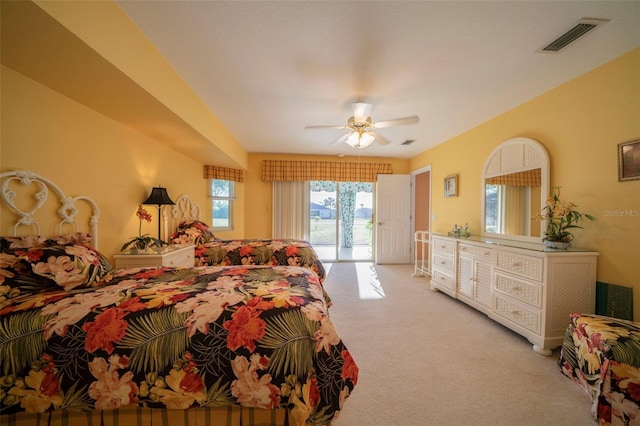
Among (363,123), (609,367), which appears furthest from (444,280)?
(363,123)

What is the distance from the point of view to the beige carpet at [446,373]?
1.47 meters

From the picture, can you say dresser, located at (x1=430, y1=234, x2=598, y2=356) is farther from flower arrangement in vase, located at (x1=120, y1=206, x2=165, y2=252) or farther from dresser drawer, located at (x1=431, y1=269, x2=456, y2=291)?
flower arrangement in vase, located at (x1=120, y1=206, x2=165, y2=252)

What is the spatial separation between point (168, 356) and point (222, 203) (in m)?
4.20

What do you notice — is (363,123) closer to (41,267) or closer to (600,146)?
(600,146)

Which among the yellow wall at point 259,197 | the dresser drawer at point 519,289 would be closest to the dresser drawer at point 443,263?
the dresser drawer at point 519,289

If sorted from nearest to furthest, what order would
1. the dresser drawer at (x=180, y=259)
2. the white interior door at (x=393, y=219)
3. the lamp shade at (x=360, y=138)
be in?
the dresser drawer at (x=180, y=259), the lamp shade at (x=360, y=138), the white interior door at (x=393, y=219)

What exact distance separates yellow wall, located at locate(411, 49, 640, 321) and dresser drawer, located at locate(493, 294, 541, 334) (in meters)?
0.63

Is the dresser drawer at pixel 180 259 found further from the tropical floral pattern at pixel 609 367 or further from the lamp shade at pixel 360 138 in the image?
the tropical floral pattern at pixel 609 367

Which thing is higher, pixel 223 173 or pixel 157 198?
pixel 223 173

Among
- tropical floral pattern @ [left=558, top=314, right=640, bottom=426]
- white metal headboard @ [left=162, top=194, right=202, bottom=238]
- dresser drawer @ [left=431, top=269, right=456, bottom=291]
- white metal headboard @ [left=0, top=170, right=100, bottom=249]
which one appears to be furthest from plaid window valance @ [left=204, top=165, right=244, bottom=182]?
tropical floral pattern @ [left=558, top=314, right=640, bottom=426]

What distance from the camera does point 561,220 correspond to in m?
2.23

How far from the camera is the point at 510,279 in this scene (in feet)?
7.79

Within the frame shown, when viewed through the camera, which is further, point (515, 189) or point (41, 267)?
point (515, 189)

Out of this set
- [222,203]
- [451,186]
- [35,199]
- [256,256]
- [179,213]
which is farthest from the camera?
[222,203]
